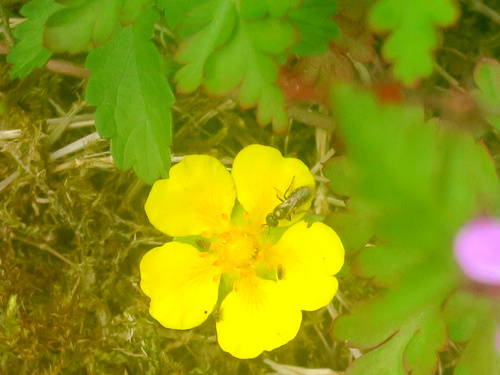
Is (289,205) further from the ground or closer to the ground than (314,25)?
closer to the ground

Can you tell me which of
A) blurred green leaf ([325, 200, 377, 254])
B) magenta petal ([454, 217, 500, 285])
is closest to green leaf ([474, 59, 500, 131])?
magenta petal ([454, 217, 500, 285])

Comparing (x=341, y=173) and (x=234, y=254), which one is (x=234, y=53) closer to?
→ (x=341, y=173)

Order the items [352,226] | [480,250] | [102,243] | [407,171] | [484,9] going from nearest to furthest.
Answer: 1. [407,171]
2. [480,250]
3. [352,226]
4. [484,9]
5. [102,243]

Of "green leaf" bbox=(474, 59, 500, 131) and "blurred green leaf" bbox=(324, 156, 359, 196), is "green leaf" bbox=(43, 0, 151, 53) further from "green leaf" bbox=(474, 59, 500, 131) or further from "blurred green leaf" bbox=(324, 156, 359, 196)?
"green leaf" bbox=(474, 59, 500, 131)

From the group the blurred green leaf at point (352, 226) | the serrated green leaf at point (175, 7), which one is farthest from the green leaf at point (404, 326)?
the serrated green leaf at point (175, 7)

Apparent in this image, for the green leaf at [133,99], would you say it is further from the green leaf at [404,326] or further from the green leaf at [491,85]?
the green leaf at [491,85]

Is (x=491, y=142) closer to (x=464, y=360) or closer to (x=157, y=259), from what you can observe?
(x=464, y=360)

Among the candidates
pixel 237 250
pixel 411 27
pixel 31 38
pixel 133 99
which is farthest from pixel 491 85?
pixel 31 38
